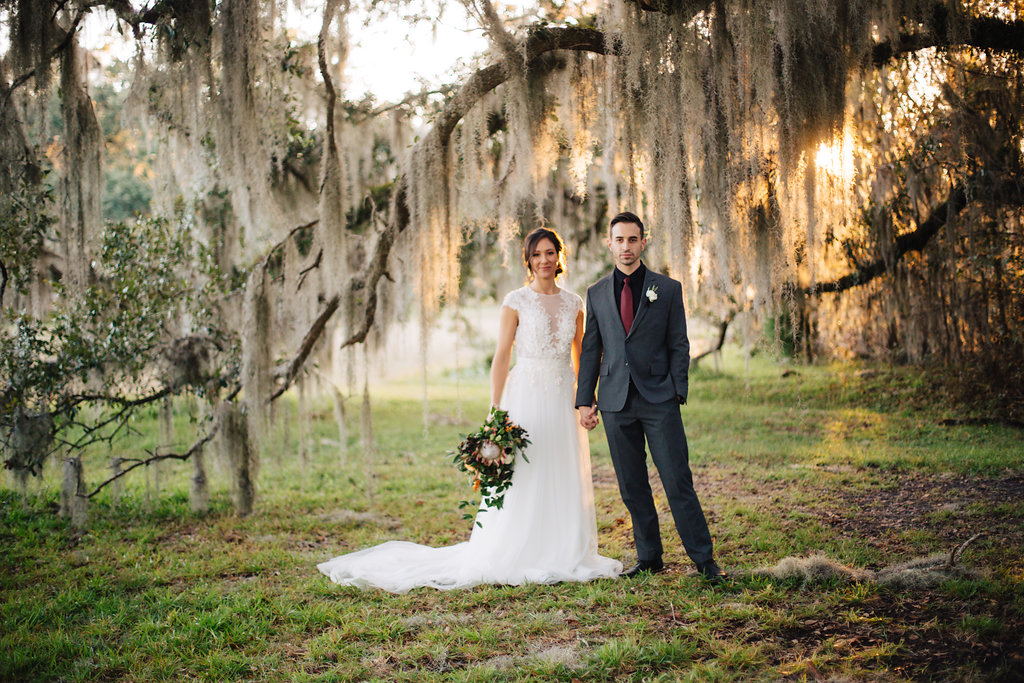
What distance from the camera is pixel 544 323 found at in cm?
371

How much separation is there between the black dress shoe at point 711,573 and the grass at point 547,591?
5 centimetres

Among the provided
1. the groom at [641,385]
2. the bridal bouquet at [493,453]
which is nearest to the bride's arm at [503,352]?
the bridal bouquet at [493,453]

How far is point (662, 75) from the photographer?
13.3ft

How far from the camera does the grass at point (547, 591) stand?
248 cm

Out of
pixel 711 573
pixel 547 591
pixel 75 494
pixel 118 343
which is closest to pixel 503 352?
pixel 547 591

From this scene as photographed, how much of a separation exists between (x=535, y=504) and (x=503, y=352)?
80cm

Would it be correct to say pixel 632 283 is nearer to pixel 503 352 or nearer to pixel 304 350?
pixel 503 352

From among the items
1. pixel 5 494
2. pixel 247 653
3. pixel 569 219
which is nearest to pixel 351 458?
pixel 5 494

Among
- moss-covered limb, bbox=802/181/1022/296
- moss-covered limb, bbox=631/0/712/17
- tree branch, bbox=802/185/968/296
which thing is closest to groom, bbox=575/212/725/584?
moss-covered limb, bbox=631/0/712/17

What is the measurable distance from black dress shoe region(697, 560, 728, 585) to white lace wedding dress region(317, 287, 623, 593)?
0.43m

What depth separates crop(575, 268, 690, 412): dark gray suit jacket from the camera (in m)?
3.20

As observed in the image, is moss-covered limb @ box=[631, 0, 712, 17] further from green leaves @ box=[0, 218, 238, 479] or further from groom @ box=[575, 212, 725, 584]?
green leaves @ box=[0, 218, 238, 479]

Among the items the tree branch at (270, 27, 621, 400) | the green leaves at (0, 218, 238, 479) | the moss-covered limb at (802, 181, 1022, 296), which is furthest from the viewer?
the moss-covered limb at (802, 181, 1022, 296)

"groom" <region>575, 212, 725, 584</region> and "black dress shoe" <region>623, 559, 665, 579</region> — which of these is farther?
"black dress shoe" <region>623, 559, 665, 579</region>
